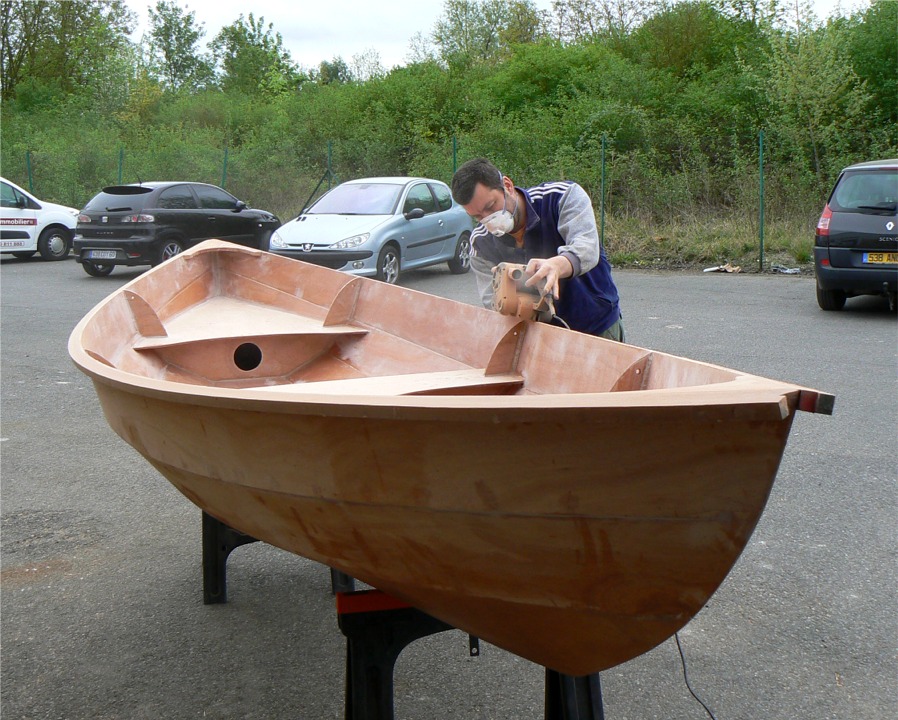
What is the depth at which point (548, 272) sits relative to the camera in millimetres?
3576

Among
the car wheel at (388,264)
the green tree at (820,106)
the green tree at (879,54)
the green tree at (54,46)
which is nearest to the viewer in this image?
the car wheel at (388,264)

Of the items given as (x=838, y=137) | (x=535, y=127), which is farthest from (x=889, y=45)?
(x=535, y=127)

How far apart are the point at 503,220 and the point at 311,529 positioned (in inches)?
Result: 75.8

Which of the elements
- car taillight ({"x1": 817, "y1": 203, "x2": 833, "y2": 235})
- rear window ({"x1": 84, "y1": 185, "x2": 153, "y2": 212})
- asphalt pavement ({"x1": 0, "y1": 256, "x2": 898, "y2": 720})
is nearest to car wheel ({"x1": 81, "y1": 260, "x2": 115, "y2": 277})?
rear window ({"x1": 84, "y1": 185, "x2": 153, "y2": 212})

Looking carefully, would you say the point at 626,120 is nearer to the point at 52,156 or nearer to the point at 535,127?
the point at 535,127

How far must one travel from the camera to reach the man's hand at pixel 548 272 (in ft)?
11.7

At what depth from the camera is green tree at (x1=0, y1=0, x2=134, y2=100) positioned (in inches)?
1502

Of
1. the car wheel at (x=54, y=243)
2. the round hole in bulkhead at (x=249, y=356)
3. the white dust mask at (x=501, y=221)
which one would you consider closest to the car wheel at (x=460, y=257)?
the car wheel at (x=54, y=243)

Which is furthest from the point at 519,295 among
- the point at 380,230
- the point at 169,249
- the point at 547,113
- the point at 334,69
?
the point at 334,69

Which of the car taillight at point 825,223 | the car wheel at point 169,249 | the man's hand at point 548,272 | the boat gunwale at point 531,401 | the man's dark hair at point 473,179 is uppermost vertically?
the man's dark hair at point 473,179

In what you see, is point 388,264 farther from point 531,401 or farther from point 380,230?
point 531,401

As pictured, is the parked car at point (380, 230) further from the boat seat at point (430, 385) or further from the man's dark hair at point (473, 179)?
the boat seat at point (430, 385)

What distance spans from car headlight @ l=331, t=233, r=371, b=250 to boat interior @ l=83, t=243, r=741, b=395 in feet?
18.9

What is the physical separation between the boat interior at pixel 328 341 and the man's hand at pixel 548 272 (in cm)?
19
